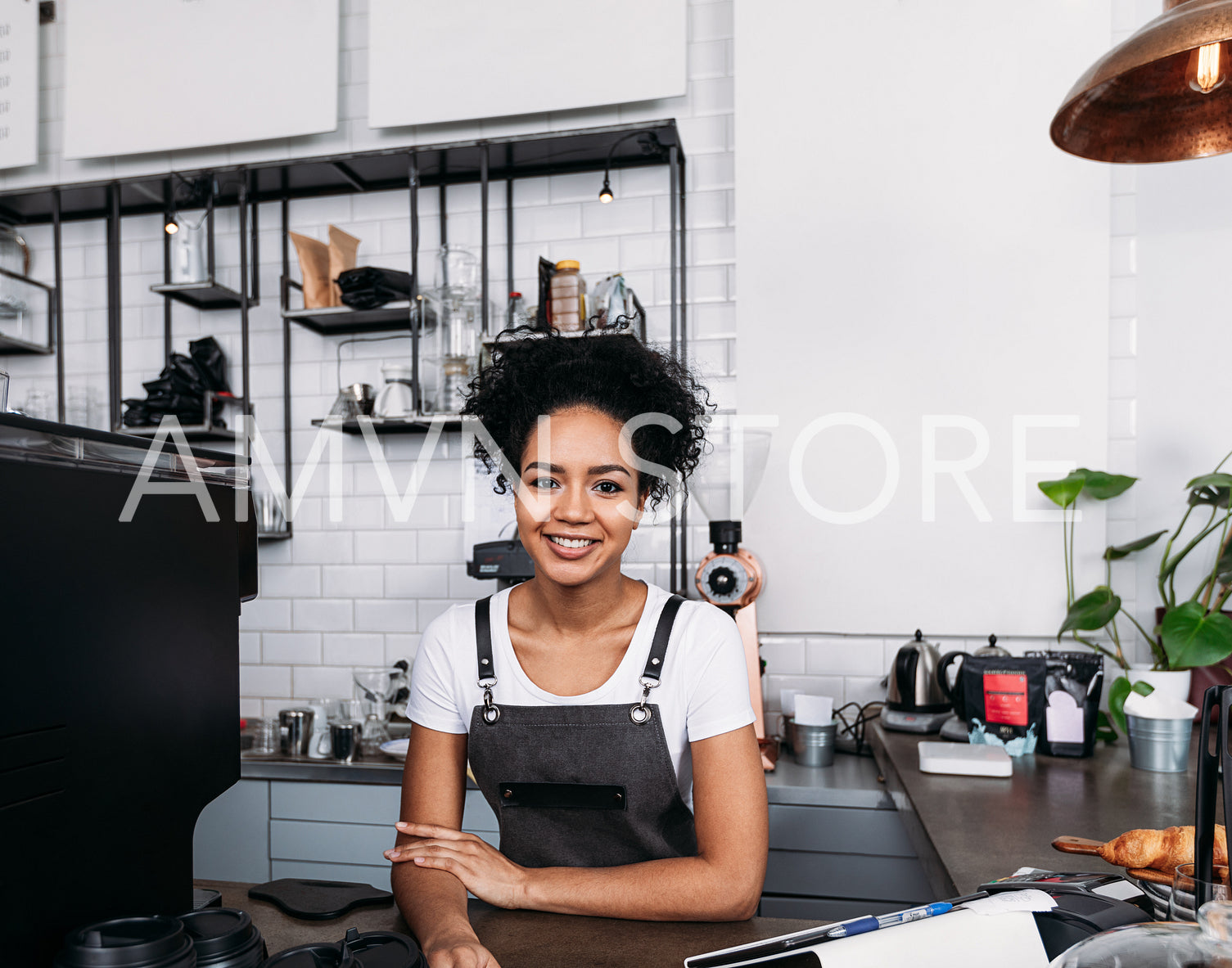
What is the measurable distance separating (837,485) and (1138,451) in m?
0.87

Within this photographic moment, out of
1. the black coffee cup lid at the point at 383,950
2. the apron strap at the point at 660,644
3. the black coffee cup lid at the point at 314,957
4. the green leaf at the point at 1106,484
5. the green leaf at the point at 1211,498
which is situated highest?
the green leaf at the point at 1106,484

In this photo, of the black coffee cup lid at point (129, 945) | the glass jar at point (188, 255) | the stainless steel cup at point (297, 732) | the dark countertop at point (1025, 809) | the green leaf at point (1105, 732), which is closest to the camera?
the black coffee cup lid at point (129, 945)

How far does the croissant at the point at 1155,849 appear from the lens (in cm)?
100

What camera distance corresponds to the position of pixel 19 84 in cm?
336

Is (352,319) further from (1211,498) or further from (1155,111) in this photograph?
(1211,498)

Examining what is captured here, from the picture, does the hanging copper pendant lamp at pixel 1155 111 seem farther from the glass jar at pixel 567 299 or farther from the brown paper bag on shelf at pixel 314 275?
the brown paper bag on shelf at pixel 314 275

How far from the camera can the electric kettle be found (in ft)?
7.63

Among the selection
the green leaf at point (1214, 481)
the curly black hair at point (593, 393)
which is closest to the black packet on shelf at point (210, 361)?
the curly black hair at point (593, 393)

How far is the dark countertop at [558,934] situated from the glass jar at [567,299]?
184 cm

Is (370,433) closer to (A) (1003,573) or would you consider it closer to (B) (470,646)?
(B) (470,646)

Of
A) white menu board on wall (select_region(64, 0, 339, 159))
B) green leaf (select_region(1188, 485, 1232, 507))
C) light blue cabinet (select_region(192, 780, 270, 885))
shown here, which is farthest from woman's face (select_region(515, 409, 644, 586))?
white menu board on wall (select_region(64, 0, 339, 159))

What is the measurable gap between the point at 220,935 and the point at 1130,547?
8.01ft

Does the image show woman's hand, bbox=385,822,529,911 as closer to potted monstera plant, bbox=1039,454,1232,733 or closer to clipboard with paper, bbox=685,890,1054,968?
clipboard with paper, bbox=685,890,1054,968

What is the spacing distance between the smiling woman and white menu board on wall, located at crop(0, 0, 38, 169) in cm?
298
